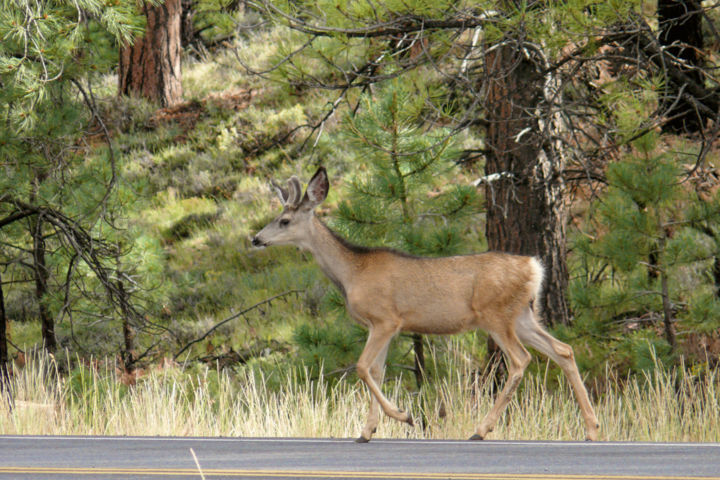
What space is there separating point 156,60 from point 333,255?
18.9 metres

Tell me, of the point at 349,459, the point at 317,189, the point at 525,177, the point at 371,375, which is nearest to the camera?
the point at 349,459

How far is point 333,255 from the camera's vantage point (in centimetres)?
970

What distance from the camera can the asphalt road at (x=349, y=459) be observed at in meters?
6.25

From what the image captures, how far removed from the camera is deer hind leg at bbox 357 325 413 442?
332 inches

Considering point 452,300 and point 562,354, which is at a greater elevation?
point 452,300

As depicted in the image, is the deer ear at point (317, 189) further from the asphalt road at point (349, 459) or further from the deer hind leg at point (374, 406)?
the asphalt road at point (349, 459)

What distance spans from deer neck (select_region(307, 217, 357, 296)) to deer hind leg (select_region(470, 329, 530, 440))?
137 centimetres

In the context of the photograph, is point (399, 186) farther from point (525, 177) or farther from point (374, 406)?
point (374, 406)

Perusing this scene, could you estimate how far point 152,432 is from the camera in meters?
10.0

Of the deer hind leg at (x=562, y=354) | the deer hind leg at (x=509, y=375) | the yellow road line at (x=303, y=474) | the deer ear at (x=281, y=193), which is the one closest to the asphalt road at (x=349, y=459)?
the yellow road line at (x=303, y=474)

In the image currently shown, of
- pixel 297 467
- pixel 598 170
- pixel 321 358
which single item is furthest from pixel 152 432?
pixel 598 170

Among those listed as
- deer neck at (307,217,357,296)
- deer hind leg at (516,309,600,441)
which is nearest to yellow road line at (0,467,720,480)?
deer hind leg at (516,309,600,441)

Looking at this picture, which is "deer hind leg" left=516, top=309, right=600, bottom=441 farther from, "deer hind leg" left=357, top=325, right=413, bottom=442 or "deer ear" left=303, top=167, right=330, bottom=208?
"deer ear" left=303, top=167, right=330, bottom=208

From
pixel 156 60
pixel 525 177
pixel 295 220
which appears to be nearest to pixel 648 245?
pixel 525 177
